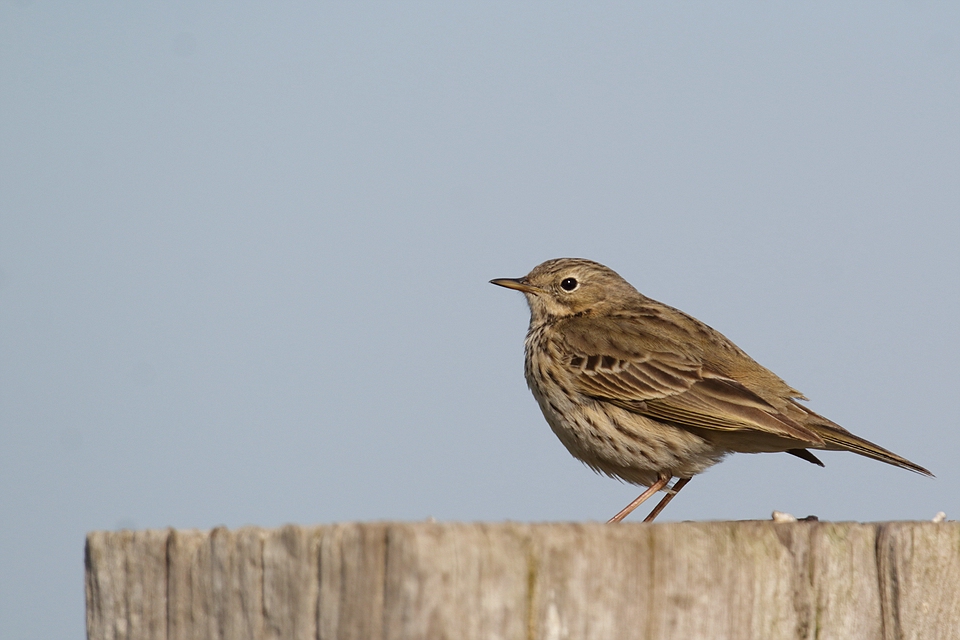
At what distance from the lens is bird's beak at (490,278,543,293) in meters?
9.77

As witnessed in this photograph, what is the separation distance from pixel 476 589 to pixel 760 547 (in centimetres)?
105

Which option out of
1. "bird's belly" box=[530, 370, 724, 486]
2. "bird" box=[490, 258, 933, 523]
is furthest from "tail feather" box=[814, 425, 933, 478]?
"bird's belly" box=[530, 370, 724, 486]

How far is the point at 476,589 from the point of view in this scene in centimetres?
320

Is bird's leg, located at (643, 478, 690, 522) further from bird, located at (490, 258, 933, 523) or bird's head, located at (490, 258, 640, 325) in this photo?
bird's head, located at (490, 258, 640, 325)

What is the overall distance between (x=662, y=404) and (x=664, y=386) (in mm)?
166

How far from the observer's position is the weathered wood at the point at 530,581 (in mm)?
3135

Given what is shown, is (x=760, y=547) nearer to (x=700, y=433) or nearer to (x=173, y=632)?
(x=173, y=632)

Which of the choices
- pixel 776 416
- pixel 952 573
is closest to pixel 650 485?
pixel 776 416

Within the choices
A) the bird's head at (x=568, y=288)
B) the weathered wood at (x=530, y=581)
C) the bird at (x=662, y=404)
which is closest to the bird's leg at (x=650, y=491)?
the bird at (x=662, y=404)

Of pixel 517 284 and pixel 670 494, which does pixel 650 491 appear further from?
pixel 517 284

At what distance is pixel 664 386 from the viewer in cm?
818

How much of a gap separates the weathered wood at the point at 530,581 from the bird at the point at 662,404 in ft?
11.7

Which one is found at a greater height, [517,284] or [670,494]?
[517,284]

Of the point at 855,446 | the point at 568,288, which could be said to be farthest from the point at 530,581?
the point at 568,288
